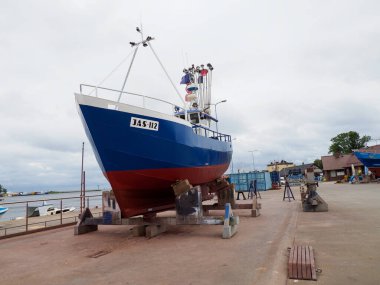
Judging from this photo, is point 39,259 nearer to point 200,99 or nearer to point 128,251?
point 128,251

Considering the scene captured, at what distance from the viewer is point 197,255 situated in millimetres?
5473

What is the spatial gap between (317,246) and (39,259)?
18.6 ft

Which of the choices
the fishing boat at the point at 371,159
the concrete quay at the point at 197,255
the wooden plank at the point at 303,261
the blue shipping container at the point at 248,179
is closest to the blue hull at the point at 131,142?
the concrete quay at the point at 197,255

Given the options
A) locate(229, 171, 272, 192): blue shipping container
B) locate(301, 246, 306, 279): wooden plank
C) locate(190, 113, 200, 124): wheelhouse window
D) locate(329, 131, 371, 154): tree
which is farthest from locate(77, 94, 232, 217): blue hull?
locate(329, 131, 371, 154): tree

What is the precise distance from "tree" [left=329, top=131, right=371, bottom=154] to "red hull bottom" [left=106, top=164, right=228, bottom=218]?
68.9m

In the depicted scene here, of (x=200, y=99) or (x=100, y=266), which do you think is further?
(x=200, y=99)

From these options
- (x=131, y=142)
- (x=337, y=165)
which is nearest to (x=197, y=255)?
(x=131, y=142)

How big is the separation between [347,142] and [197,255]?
73762mm

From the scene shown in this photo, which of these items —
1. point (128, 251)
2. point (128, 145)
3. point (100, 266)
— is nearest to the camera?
point (100, 266)

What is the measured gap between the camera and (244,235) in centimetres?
716

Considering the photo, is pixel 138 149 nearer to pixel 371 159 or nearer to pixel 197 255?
pixel 197 255

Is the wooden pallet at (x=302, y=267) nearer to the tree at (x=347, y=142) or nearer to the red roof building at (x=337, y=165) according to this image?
the red roof building at (x=337, y=165)

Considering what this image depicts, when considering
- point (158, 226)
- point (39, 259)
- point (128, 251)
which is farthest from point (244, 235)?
point (39, 259)

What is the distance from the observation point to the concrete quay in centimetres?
420
